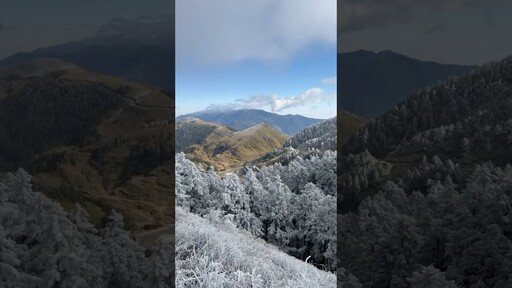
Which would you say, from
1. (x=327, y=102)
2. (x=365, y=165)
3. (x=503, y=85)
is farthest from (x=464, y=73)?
(x=327, y=102)

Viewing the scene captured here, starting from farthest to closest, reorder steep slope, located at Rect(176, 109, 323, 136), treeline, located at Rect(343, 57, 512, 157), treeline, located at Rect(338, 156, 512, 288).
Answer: steep slope, located at Rect(176, 109, 323, 136)
treeline, located at Rect(343, 57, 512, 157)
treeline, located at Rect(338, 156, 512, 288)

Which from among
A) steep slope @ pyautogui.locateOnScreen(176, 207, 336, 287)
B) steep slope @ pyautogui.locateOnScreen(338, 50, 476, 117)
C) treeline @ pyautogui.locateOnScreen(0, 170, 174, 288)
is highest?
steep slope @ pyautogui.locateOnScreen(338, 50, 476, 117)

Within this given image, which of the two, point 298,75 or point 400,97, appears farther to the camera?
point 298,75

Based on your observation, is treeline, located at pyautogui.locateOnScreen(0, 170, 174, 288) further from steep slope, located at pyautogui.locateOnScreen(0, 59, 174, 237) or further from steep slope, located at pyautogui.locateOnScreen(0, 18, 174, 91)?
steep slope, located at pyautogui.locateOnScreen(0, 18, 174, 91)

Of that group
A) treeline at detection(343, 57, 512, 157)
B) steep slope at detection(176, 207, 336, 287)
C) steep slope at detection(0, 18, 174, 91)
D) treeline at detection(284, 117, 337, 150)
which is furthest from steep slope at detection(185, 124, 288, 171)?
steep slope at detection(0, 18, 174, 91)

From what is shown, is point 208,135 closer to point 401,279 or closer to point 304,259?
point 304,259

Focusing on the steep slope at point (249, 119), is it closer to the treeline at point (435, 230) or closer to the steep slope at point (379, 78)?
the steep slope at point (379, 78)
